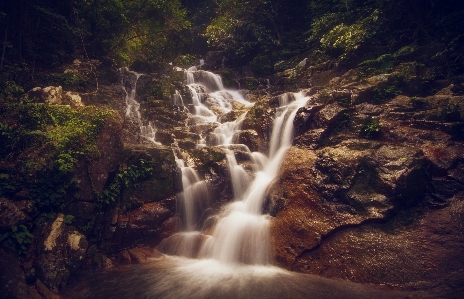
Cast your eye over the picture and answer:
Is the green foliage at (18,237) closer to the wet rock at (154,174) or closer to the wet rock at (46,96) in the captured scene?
the wet rock at (154,174)

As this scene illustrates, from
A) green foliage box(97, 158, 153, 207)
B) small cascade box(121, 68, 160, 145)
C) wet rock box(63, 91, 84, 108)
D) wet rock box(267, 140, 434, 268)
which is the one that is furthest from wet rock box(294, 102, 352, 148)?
wet rock box(63, 91, 84, 108)

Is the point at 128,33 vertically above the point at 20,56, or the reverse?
the point at 128,33

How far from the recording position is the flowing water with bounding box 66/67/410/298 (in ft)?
22.9

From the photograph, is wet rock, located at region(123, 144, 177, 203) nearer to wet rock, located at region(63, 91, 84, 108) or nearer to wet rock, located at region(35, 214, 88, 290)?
wet rock, located at region(35, 214, 88, 290)

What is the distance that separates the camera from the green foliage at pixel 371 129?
1066cm

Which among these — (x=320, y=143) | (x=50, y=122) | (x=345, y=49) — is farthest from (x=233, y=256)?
(x=345, y=49)

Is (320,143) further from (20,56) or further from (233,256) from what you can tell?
(20,56)

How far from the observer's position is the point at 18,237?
25.3ft

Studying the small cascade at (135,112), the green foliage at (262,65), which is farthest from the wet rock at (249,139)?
the green foliage at (262,65)

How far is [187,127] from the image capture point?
1584 centimetres

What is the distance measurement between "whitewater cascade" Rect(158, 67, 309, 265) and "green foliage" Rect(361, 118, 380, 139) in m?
3.28

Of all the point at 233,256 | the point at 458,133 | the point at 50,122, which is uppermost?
the point at 50,122

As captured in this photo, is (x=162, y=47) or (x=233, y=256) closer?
(x=233, y=256)

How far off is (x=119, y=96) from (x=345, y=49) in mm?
14612
